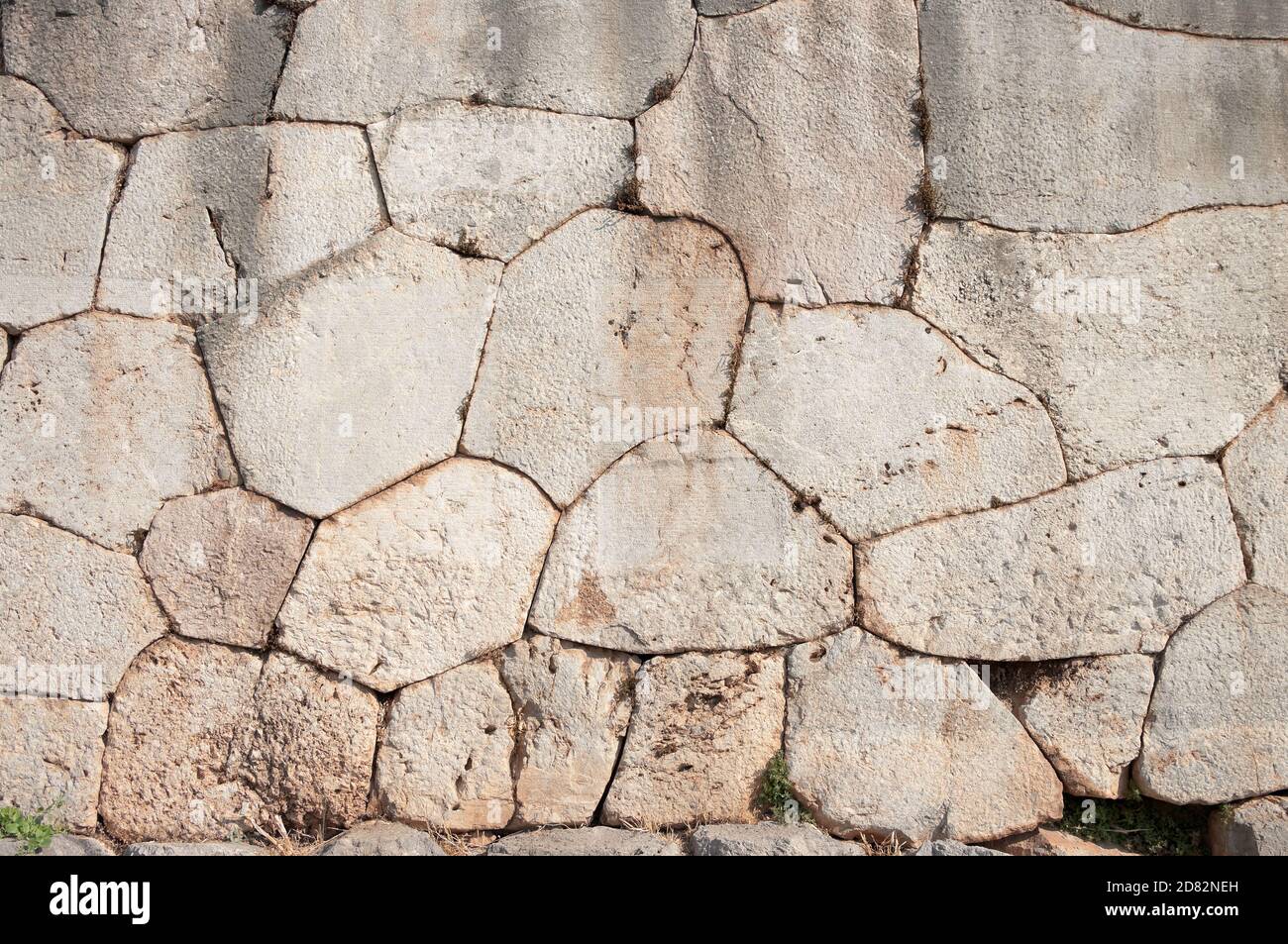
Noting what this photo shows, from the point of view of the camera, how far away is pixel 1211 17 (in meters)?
3.01

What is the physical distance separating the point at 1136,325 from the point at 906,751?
4.67 ft

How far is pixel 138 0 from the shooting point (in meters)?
3.12

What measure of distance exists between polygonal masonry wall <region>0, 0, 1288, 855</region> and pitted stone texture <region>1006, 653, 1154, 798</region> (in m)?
0.01

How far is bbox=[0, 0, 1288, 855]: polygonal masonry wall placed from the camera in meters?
2.91

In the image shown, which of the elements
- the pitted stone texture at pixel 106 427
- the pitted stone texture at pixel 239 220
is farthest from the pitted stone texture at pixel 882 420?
the pitted stone texture at pixel 106 427

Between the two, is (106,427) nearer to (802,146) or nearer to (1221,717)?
(802,146)

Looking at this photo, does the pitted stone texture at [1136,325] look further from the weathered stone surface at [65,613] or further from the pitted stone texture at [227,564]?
the weathered stone surface at [65,613]

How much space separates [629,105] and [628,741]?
6.24 feet

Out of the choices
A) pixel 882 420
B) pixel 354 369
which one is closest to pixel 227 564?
pixel 354 369

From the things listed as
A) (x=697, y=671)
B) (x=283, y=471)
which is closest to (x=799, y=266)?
(x=697, y=671)

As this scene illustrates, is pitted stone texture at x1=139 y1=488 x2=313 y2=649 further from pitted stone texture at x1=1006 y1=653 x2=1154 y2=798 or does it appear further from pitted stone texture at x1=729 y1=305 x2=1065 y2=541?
pitted stone texture at x1=1006 y1=653 x2=1154 y2=798

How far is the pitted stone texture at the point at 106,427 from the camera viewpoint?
2.98m

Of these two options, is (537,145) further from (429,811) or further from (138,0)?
(429,811)

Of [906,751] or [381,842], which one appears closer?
[381,842]
